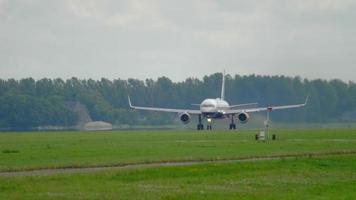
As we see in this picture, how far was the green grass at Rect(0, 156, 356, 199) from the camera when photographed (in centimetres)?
2353

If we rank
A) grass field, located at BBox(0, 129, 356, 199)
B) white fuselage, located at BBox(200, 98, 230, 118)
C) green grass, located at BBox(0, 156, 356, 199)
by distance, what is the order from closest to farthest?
green grass, located at BBox(0, 156, 356, 199) → grass field, located at BBox(0, 129, 356, 199) → white fuselage, located at BBox(200, 98, 230, 118)

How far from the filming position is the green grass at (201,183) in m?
23.5

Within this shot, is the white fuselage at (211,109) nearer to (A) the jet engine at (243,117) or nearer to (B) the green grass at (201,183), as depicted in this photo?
(A) the jet engine at (243,117)

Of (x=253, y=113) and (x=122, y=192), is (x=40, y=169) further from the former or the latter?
(x=253, y=113)

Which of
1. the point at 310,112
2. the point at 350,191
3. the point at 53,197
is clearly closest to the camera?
the point at 53,197

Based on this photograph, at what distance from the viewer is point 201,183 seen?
26.9m

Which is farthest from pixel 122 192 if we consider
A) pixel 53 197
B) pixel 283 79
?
pixel 283 79

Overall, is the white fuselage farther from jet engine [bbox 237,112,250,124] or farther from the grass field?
the grass field

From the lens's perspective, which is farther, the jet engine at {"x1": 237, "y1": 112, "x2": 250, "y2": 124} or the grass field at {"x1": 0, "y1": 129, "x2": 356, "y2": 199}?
the jet engine at {"x1": 237, "y1": 112, "x2": 250, "y2": 124}

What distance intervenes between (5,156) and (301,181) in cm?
1901

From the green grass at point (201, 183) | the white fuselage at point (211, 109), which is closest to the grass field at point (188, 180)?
the green grass at point (201, 183)

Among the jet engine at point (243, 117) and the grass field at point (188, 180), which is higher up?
the jet engine at point (243, 117)

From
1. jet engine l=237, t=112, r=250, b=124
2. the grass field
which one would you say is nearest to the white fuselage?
jet engine l=237, t=112, r=250, b=124

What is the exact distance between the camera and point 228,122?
12469cm
